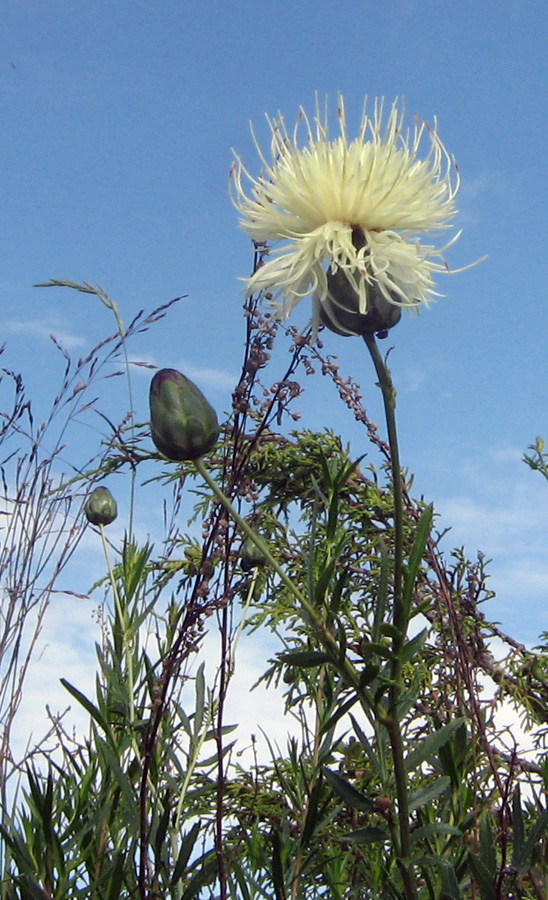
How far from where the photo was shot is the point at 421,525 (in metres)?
1.22

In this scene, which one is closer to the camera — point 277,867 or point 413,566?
point 413,566

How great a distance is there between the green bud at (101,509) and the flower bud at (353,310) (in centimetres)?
90

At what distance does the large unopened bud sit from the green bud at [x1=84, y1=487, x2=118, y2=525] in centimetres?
81

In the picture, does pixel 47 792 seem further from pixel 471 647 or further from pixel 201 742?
pixel 471 647

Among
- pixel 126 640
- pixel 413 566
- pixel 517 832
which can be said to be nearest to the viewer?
pixel 413 566

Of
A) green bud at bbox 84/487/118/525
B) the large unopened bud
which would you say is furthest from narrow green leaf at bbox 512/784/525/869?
green bud at bbox 84/487/118/525

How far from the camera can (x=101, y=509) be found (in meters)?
2.17

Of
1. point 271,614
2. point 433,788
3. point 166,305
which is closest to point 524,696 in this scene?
point 271,614

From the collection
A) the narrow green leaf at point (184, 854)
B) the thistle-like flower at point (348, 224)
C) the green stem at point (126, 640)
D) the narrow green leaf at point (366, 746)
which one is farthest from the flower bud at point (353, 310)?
the narrow green leaf at point (184, 854)

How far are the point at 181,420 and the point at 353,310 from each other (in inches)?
11.9

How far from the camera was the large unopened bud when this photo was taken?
137 centimetres

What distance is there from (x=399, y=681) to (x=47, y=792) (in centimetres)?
64

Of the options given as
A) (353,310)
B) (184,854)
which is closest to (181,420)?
(353,310)

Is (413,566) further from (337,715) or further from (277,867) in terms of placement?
(277,867)
